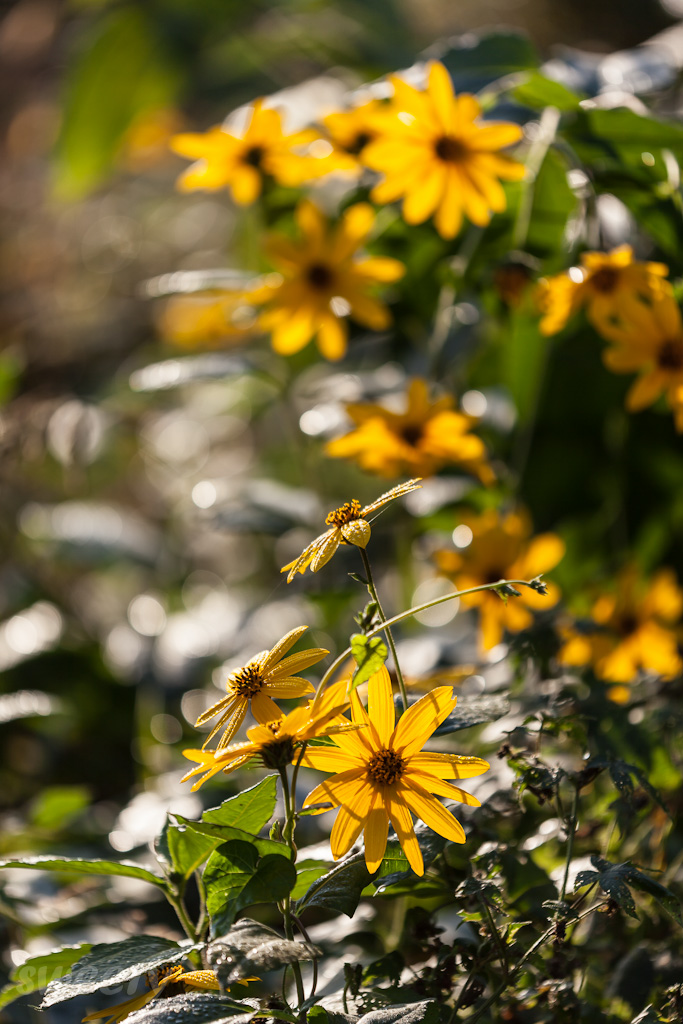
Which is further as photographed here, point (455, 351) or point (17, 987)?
point (455, 351)

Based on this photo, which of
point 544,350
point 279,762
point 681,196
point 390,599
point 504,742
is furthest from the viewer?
point 390,599

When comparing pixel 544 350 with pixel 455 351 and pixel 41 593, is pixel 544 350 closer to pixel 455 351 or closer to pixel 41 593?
pixel 455 351

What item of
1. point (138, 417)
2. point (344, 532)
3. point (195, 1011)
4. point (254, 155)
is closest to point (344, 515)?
point (344, 532)

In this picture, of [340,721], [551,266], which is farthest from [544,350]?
[340,721]

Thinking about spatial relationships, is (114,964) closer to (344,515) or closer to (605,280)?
(344,515)

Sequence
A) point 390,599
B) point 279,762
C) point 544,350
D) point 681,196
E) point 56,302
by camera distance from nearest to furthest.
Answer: point 279,762 → point 681,196 → point 544,350 → point 390,599 → point 56,302
